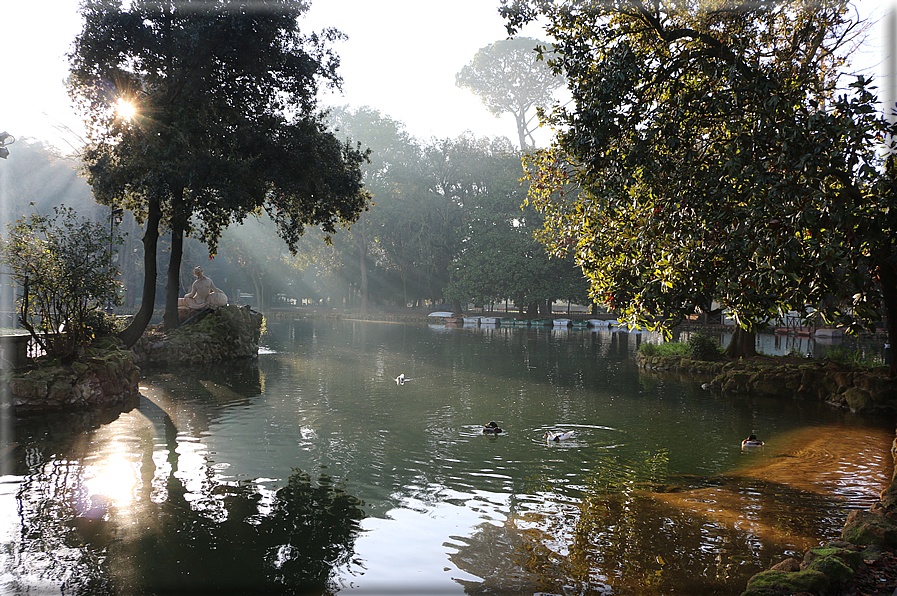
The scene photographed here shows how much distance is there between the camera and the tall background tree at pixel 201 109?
55.2 ft

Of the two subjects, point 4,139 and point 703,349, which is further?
point 703,349

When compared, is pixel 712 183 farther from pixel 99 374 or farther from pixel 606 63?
pixel 99 374

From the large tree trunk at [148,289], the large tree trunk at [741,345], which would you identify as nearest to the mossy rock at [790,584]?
the large tree trunk at [148,289]

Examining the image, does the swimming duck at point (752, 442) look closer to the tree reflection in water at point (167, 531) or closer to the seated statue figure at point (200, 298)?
the tree reflection in water at point (167, 531)

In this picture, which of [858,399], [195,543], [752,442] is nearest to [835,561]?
[195,543]

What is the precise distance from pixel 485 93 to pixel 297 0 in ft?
161

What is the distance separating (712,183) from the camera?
8.09 meters

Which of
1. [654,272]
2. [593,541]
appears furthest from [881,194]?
[593,541]

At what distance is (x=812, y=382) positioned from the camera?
54.4ft

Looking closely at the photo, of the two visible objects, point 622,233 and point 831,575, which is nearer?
point 831,575

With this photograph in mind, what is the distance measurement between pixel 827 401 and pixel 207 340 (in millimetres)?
20045

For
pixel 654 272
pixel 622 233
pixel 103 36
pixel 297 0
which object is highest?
pixel 297 0

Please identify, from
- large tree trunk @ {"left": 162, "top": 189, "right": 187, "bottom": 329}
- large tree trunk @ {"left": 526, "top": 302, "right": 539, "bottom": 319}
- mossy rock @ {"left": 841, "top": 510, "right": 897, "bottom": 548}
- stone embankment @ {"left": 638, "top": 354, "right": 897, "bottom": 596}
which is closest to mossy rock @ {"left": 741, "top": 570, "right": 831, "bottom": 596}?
stone embankment @ {"left": 638, "top": 354, "right": 897, "bottom": 596}

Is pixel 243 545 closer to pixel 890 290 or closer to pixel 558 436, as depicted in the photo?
pixel 558 436
